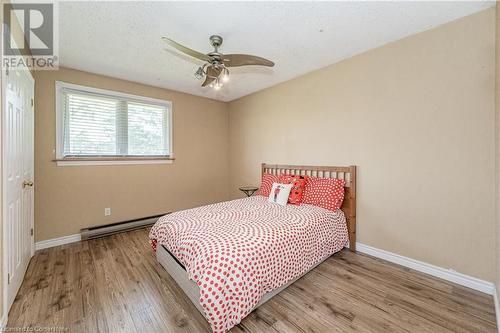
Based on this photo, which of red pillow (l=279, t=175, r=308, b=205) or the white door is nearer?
the white door

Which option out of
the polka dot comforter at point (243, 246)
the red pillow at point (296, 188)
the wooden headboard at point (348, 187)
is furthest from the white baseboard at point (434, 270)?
the red pillow at point (296, 188)

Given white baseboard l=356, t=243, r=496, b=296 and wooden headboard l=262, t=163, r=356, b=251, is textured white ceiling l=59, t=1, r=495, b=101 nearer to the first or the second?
wooden headboard l=262, t=163, r=356, b=251

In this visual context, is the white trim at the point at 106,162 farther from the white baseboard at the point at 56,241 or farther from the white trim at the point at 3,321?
the white trim at the point at 3,321

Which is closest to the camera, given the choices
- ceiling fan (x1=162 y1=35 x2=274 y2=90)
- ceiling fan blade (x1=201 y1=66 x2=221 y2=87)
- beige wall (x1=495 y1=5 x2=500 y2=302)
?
beige wall (x1=495 y1=5 x2=500 y2=302)

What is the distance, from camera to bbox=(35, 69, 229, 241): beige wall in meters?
2.81

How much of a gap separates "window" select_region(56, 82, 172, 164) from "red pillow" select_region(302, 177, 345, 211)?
256 cm

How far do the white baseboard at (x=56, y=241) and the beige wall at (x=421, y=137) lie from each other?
11.8 feet

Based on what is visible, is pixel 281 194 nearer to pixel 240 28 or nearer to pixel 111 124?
pixel 240 28

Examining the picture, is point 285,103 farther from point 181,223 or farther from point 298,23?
point 181,223

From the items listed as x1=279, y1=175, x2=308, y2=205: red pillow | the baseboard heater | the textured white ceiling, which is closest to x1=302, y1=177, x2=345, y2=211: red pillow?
x1=279, y1=175, x2=308, y2=205: red pillow

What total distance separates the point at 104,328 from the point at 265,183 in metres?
2.52

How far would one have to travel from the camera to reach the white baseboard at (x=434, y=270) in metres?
1.87

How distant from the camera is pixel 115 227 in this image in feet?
10.7

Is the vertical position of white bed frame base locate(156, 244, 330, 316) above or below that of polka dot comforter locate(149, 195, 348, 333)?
below
